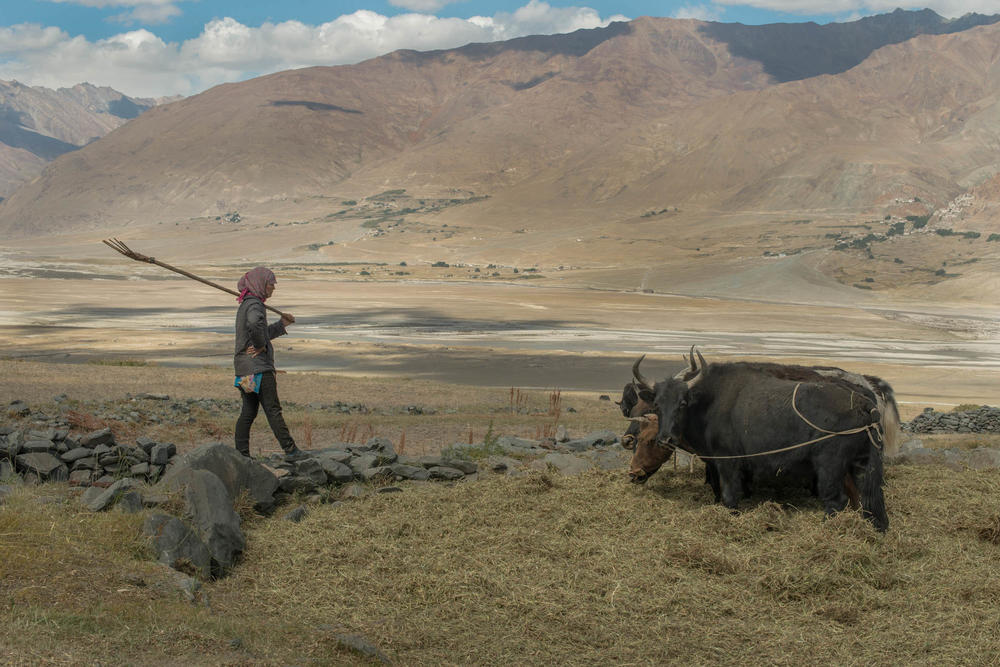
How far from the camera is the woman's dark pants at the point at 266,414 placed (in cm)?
954

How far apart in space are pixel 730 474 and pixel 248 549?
4.36 metres

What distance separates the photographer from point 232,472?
790cm

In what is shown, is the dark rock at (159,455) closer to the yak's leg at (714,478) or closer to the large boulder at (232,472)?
the large boulder at (232,472)

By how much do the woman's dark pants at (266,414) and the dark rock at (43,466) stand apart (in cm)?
176

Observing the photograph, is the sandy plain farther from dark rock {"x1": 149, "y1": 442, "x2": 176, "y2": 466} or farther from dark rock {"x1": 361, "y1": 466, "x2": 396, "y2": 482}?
dark rock {"x1": 361, "y1": 466, "x2": 396, "y2": 482}

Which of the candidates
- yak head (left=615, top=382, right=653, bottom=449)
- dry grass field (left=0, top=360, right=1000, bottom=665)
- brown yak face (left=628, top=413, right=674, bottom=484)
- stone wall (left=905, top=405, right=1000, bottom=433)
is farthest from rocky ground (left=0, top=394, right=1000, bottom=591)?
stone wall (left=905, top=405, right=1000, bottom=433)

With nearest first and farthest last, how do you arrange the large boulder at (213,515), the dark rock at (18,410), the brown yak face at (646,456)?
the large boulder at (213,515) < the brown yak face at (646,456) < the dark rock at (18,410)

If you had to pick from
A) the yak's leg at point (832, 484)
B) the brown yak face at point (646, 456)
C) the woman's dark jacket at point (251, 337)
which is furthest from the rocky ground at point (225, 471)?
the yak's leg at point (832, 484)

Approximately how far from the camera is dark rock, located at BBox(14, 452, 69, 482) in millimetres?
8461

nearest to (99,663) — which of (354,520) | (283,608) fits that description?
(283,608)

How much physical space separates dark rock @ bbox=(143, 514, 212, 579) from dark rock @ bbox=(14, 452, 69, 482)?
2.49 meters

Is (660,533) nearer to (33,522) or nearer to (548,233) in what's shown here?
(33,522)

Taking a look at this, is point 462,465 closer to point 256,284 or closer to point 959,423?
point 256,284

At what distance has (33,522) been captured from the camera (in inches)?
251
